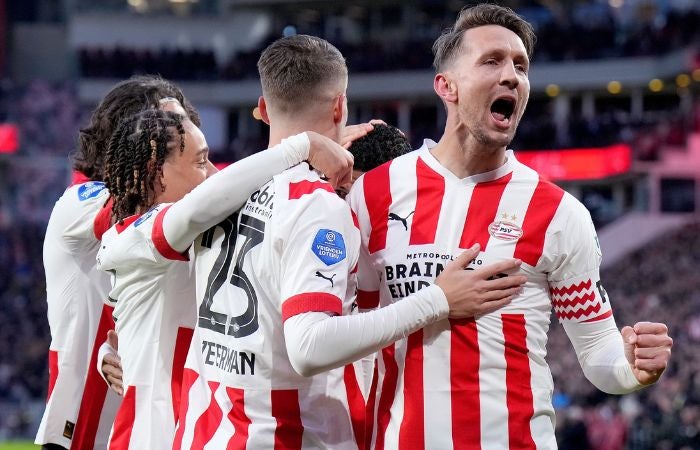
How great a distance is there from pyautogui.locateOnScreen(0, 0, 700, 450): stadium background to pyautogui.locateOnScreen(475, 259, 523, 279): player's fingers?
50.7ft

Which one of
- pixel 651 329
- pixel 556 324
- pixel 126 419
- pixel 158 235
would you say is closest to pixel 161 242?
pixel 158 235

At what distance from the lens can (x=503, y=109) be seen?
3.46 m

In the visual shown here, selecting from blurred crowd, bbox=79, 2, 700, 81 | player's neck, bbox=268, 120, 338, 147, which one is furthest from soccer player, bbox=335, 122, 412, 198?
blurred crowd, bbox=79, 2, 700, 81

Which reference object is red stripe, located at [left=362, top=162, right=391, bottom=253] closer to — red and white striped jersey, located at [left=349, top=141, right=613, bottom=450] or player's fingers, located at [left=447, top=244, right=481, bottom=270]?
red and white striped jersey, located at [left=349, top=141, right=613, bottom=450]

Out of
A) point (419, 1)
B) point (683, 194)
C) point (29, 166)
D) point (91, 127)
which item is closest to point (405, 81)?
point (419, 1)

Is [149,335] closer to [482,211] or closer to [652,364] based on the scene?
[482,211]

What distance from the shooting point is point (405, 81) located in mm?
30750

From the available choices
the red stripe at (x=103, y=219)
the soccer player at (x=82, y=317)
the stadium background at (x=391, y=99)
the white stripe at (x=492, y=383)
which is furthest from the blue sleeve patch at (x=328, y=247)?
Result: the stadium background at (x=391, y=99)

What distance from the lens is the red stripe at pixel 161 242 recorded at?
332 cm

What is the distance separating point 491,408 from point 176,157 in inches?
50.6

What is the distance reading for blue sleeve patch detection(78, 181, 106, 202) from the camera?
4191 millimetres

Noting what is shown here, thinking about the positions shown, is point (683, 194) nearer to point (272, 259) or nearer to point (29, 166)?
point (29, 166)

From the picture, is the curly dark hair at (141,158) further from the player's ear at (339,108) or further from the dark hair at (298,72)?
the player's ear at (339,108)

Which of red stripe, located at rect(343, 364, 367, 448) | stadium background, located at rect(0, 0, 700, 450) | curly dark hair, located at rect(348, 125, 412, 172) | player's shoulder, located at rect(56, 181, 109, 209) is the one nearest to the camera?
red stripe, located at rect(343, 364, 367, 448)
